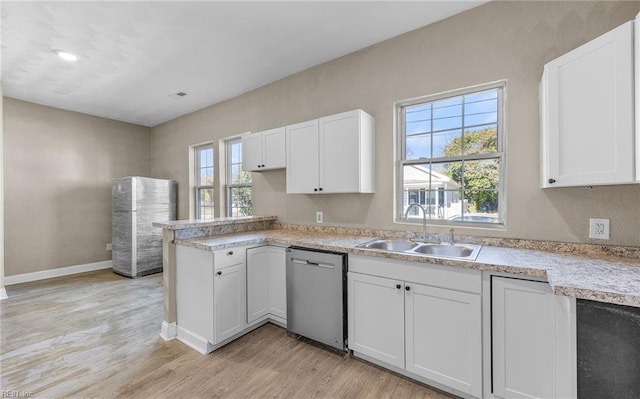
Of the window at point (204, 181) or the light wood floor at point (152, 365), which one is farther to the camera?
the window at point (204, 181)

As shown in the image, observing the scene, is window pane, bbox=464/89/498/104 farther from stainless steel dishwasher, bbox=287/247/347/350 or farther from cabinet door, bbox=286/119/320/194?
stainless steel dishwasher, bbox=287/247/347/350

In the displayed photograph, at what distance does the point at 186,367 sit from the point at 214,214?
2.83 meters

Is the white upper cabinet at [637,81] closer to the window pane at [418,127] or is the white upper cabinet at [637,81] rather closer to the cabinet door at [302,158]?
the window pane at [418,127]

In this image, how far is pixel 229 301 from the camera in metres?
2.39

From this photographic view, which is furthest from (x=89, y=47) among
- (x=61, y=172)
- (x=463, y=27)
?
(x=463, y=27)

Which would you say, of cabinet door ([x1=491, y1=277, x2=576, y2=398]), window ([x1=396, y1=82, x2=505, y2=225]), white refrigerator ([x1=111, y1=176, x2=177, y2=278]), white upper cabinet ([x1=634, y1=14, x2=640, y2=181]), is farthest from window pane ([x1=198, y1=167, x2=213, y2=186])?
white upper cabinet ([x1=634, y1=14, x2=640, y2=181])

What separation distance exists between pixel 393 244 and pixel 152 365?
7.16ft

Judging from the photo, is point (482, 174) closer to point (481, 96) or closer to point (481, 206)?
point (481, 206)

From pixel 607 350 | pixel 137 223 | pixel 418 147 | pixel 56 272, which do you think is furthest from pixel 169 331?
pixel 56 272

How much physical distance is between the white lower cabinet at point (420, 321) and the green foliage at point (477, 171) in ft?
2.93

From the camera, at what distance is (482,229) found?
224 cm

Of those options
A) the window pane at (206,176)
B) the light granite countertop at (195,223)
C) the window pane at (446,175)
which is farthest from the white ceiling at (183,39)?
the light granite countertop at (195,223)

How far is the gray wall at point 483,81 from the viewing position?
186 cm

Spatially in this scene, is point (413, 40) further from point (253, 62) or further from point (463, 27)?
point (253, 62)
